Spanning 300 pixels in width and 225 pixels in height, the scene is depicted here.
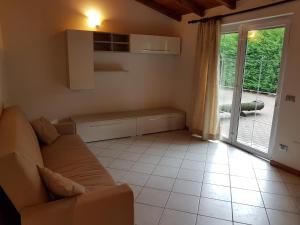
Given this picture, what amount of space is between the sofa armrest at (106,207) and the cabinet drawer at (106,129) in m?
2.48

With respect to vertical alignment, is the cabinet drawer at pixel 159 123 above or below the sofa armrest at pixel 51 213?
below

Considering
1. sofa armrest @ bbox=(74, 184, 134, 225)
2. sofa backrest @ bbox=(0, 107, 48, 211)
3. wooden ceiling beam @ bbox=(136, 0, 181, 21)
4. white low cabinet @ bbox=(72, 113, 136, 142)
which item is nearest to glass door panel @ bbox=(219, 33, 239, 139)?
wooden ceiling beam @ bbox=(136, 0, 181, 21)

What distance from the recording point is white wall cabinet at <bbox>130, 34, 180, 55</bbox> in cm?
438

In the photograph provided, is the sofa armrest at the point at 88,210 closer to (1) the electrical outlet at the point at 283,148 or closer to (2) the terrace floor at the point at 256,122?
(1) the electrical outlet at the point at 283,148

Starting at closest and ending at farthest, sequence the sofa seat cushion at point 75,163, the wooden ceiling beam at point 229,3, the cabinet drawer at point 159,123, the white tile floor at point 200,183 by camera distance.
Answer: the sofa seat cushion at point 75,163
the white tile floor at point 200,183
the wooden ceiling beam at point 229,3
the cabinet drawer at point 159,123

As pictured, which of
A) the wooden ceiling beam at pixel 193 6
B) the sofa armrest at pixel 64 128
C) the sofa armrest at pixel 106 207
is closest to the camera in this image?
the sofa armrest at pixel 106 207

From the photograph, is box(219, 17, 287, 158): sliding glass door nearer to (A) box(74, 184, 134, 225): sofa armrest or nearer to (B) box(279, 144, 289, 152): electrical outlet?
(B) box(279, 144, 289, 152): electrical outlet

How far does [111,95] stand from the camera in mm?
4660

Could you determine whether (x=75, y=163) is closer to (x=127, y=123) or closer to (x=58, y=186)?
(x=58, y=186)

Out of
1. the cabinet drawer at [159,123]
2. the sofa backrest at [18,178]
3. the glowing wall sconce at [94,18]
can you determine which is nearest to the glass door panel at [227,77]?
the cabinet drawer at [159,123]

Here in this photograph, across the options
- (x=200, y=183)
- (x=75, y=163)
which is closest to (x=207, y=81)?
(x=200, y=183)

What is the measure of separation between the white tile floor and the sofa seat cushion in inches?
20.7

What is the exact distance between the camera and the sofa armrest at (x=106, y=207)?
5.08ft

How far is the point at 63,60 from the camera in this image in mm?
4109
